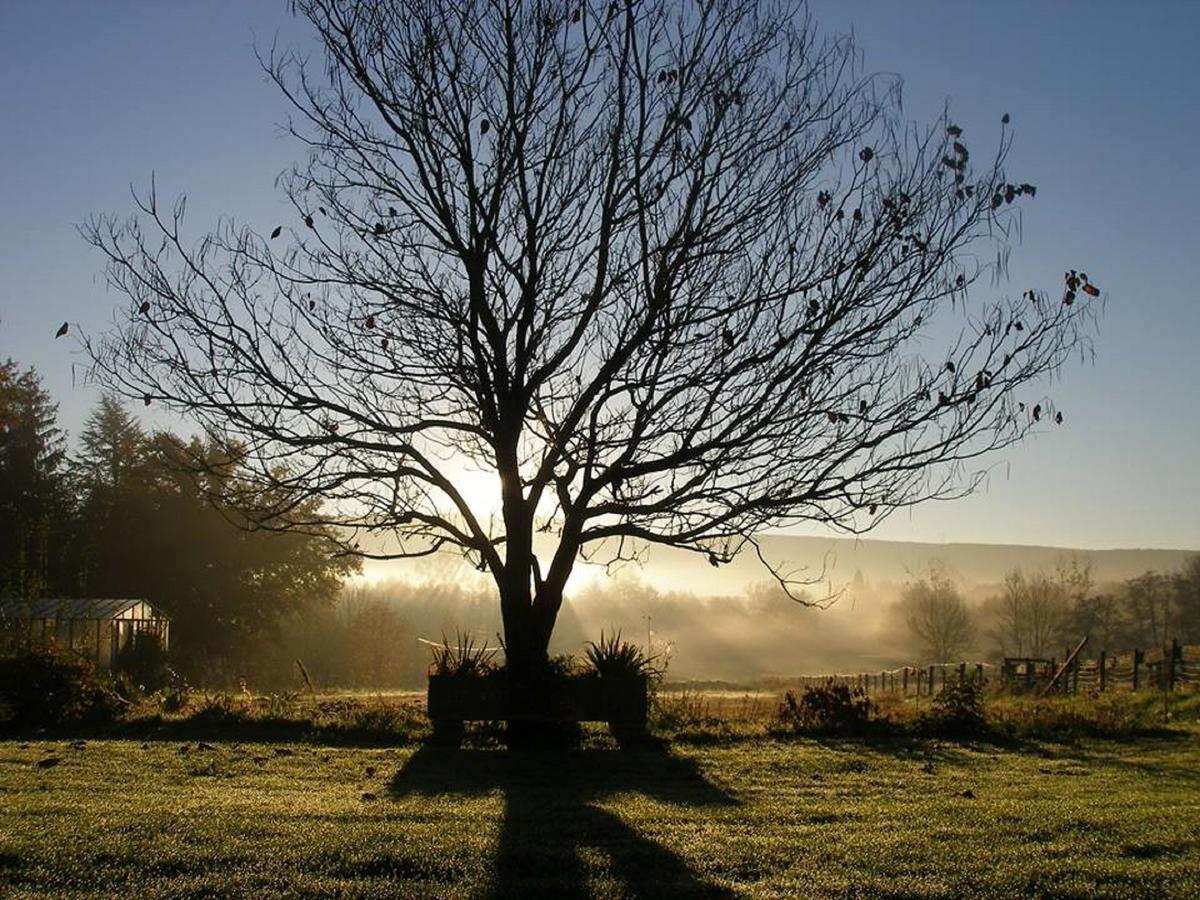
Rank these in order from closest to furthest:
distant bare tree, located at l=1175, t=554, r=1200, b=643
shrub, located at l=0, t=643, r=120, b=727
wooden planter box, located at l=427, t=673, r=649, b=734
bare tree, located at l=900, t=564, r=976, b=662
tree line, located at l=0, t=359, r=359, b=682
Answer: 1. wooden planter box, located at l=427, t=673, r=649, b=734
2. shrub, located at l=0, t=643, r=120, b=727
3. tree line, located at l=0, t=359, r=359, b=682
4. distant bare tree, located at l=1175, t=554, r=1200, b=643
5. bare tree, located at l=900, t=564, r=976, b=662

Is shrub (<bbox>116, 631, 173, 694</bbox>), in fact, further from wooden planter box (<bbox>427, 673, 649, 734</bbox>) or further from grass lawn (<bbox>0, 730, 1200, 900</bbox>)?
grass lawn (<bbox>0, 730, 1200, 900</bbox>)

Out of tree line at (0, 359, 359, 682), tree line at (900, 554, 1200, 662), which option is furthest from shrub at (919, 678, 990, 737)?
tree line at (900, 554, 1200, 662)

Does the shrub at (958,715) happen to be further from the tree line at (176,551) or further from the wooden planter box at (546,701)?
the tree line at (176,551)

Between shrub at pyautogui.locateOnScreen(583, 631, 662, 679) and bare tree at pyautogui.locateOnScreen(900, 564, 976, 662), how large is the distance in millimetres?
87355

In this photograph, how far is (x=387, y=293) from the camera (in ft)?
44.4

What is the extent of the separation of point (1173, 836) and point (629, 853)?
3868mm

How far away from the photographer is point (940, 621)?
9956 centimetres

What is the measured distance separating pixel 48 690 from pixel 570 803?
9135 millimetres

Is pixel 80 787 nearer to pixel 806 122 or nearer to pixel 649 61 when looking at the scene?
pixel 649 61

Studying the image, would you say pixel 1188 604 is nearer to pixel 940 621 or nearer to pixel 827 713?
pixel 940 621

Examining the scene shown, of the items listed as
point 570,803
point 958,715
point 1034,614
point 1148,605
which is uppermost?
point 1148,605

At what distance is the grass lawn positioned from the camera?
259 inches

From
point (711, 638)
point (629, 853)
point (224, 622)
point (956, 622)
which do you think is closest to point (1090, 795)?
point (629, 853)

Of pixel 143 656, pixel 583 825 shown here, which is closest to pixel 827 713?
pixel 583 825
